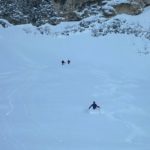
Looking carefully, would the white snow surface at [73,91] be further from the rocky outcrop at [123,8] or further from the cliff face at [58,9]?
the rocky outcrop at [123,8]

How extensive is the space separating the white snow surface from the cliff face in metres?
1.78

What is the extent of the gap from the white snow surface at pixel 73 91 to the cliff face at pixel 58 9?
5.85ft

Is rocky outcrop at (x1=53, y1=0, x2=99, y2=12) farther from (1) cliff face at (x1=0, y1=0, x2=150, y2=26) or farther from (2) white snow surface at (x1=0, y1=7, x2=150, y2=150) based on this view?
(2) white snow surface at (x1=0, y1=7, x2=150, y2=150)

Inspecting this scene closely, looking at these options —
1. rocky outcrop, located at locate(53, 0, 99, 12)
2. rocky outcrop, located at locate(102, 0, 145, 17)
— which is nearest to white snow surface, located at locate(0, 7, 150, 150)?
rocky outcrop, located at locate(102, 0, 145, 17)

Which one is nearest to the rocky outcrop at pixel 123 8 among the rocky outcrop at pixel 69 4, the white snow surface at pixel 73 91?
the rocky outcrop at pixel 69 4

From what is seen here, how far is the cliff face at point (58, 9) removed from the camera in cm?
3450

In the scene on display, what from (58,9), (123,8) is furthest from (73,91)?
(58,9)

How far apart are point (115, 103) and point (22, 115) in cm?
415

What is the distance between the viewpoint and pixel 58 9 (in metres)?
35.8

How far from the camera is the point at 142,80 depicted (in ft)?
81.3

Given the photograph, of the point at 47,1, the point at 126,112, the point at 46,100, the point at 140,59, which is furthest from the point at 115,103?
A: the point at 47,1

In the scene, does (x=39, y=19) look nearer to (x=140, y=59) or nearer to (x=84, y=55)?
(x=84, y=55)

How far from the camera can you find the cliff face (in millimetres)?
34500

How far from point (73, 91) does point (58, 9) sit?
14.3m
